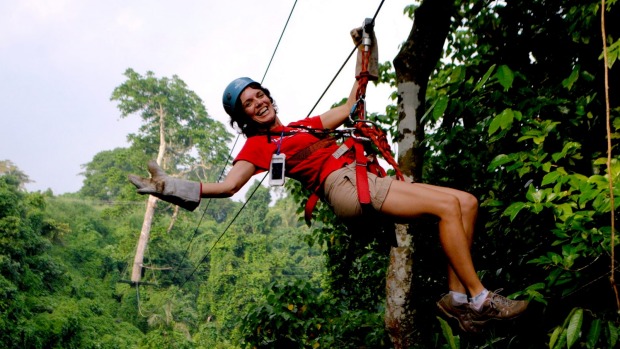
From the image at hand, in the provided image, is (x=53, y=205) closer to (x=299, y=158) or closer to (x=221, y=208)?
(x=221, y=208)

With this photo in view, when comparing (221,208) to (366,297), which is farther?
(221,208)

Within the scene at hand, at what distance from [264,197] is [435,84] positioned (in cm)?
3577

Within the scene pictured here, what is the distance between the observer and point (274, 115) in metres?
2.73

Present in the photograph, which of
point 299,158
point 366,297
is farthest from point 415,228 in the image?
point 366,297

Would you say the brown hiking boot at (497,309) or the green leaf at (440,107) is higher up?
the green leaf at (440,107)

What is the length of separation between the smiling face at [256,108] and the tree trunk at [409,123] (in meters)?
0.74

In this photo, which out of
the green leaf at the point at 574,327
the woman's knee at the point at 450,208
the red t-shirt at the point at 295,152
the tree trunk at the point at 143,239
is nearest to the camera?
the green leaf at the point at 574,327

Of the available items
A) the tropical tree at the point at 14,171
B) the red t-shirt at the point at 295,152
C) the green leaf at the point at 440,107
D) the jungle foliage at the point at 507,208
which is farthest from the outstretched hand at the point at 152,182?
the tropical tree at the point at 14,171

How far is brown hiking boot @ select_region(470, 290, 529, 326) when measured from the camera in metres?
2.05

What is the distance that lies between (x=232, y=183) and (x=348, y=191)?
0.54 meters

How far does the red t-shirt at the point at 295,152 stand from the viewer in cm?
251

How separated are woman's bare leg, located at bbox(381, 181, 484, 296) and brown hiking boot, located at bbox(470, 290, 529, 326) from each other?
0.07 m

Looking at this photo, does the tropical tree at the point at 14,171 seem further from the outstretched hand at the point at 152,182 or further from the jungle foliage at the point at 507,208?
the outstretched hand at the point at 152,182

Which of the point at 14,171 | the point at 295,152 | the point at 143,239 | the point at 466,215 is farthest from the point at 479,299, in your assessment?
the point at 14,171
